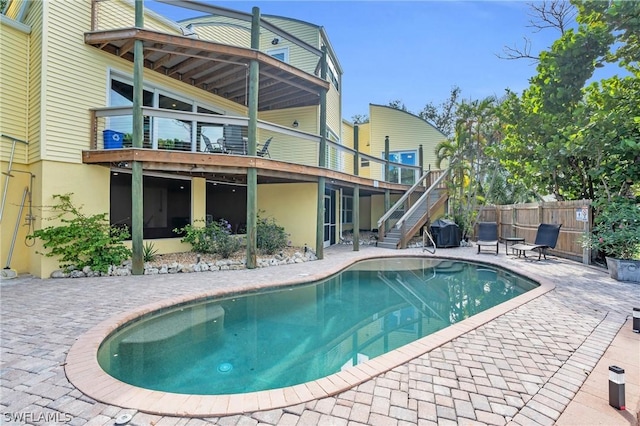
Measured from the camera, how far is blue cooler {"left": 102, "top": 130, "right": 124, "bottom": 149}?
791 centimetres

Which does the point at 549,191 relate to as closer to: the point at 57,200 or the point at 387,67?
the point at 387,67

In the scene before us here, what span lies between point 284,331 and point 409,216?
9.88m

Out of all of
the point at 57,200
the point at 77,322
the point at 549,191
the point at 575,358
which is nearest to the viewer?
the point at 575,358

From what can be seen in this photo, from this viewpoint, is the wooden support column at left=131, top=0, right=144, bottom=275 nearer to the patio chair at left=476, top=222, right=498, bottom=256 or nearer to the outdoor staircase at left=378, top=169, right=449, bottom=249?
the outdoor staircase at left=378, top=169, right=449, bottom=249

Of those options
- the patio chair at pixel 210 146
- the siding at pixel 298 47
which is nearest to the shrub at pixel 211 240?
the patio chair at pixel 210 146

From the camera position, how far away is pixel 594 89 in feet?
28.9

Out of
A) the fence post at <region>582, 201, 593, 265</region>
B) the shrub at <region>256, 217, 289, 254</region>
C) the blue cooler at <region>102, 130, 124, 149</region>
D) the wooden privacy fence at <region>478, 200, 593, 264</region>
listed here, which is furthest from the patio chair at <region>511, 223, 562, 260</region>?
the blue cooler at <region>102, 130, 124, 149</region>

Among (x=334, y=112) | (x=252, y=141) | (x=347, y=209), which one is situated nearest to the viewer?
(x=252, y=141)

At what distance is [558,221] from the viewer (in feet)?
33.7

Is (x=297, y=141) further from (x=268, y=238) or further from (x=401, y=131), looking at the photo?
(x=401, y=131)

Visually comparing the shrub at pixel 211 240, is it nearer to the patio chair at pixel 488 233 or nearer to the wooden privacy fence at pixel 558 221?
the patio chair at pixel 488 233

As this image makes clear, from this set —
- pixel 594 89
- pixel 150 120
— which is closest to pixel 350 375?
pixel 150 120

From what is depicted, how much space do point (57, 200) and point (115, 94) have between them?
327 centimetres

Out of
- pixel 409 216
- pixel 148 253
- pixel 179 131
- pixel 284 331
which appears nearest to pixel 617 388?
pixel 284 331
